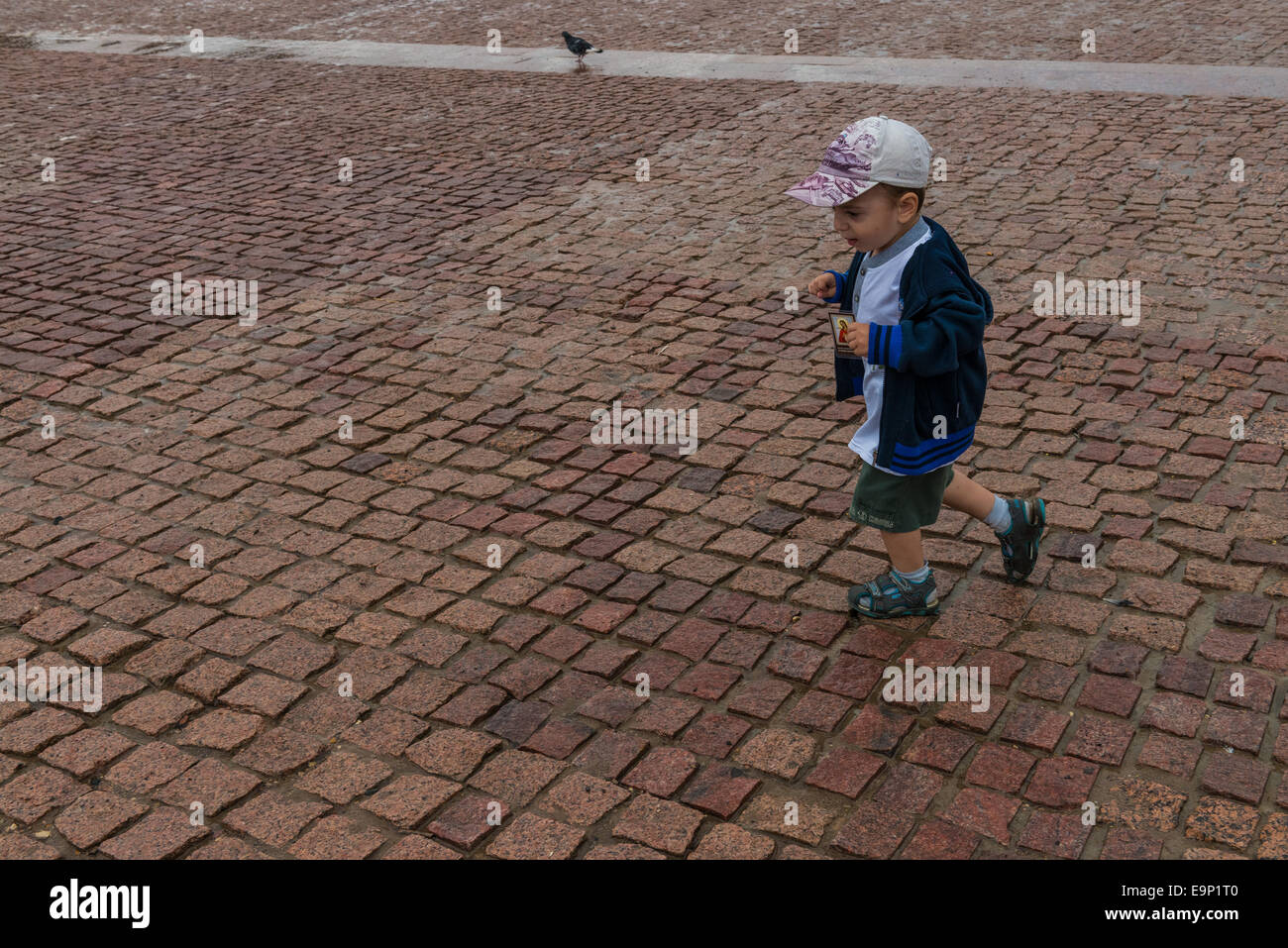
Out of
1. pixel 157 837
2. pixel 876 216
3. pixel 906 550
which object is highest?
pixel 876 216

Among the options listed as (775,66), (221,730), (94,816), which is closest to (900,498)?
(221,730)

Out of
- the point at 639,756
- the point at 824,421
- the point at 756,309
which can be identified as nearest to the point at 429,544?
the point at 639,756

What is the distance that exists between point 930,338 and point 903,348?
0.09m

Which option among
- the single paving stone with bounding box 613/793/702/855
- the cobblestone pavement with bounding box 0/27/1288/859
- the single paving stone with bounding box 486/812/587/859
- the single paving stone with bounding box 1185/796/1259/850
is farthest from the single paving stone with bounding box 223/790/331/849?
the single paving stone with bounding box 1185/796/1259/850

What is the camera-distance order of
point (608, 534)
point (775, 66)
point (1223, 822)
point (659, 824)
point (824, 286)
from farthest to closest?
point (775, 66)
point (608, 534)
point (824, 286)
point (659, 824)
point (1223, 822)

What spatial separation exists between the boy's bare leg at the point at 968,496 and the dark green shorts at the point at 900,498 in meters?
0.13

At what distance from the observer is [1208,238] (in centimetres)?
763

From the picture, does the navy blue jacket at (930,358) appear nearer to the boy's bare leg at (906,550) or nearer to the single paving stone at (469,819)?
the boy's bare leg at (906,550)

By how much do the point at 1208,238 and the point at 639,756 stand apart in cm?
564

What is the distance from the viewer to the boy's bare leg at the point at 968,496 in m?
4.36

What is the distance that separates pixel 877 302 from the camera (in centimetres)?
402

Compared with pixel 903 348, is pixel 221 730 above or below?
below

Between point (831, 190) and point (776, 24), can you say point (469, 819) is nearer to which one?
Result: point (831, 190)

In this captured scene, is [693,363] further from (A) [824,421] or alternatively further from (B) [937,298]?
(B) [937,298]
